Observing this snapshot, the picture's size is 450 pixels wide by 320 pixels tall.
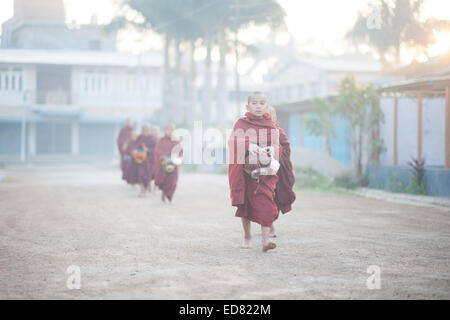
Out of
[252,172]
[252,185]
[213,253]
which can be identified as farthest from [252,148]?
[213,253]

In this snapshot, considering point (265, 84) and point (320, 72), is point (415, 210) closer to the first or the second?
point (320, 72)

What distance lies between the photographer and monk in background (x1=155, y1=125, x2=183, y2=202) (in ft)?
42.7

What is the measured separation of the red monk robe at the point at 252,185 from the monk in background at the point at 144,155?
27.2ft

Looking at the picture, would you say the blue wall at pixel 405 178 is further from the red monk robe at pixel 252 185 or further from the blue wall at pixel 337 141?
the red monk robe at pixel 252 185

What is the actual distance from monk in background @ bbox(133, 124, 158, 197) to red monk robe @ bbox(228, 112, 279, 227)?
27.2 feet

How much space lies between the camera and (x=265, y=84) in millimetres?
44219

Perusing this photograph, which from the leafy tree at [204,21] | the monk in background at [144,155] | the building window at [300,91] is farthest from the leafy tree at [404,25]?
the monk in background at [144,155]

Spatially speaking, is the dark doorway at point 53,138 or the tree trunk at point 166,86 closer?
the tree trunk at point 166,86

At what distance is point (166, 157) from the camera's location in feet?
43.4

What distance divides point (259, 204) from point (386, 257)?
1.51 m

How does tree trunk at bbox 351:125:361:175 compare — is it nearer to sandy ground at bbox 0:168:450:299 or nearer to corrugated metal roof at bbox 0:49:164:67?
sandy ground at bbox 0:168:450:299

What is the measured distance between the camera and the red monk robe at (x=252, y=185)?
6.72 meters

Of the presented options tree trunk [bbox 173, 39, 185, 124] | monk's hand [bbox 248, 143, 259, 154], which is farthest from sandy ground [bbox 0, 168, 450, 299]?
tree trunk [bbox 173, 39, 185, 124]

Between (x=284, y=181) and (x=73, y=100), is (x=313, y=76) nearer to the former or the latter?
(x=73, y=100)
